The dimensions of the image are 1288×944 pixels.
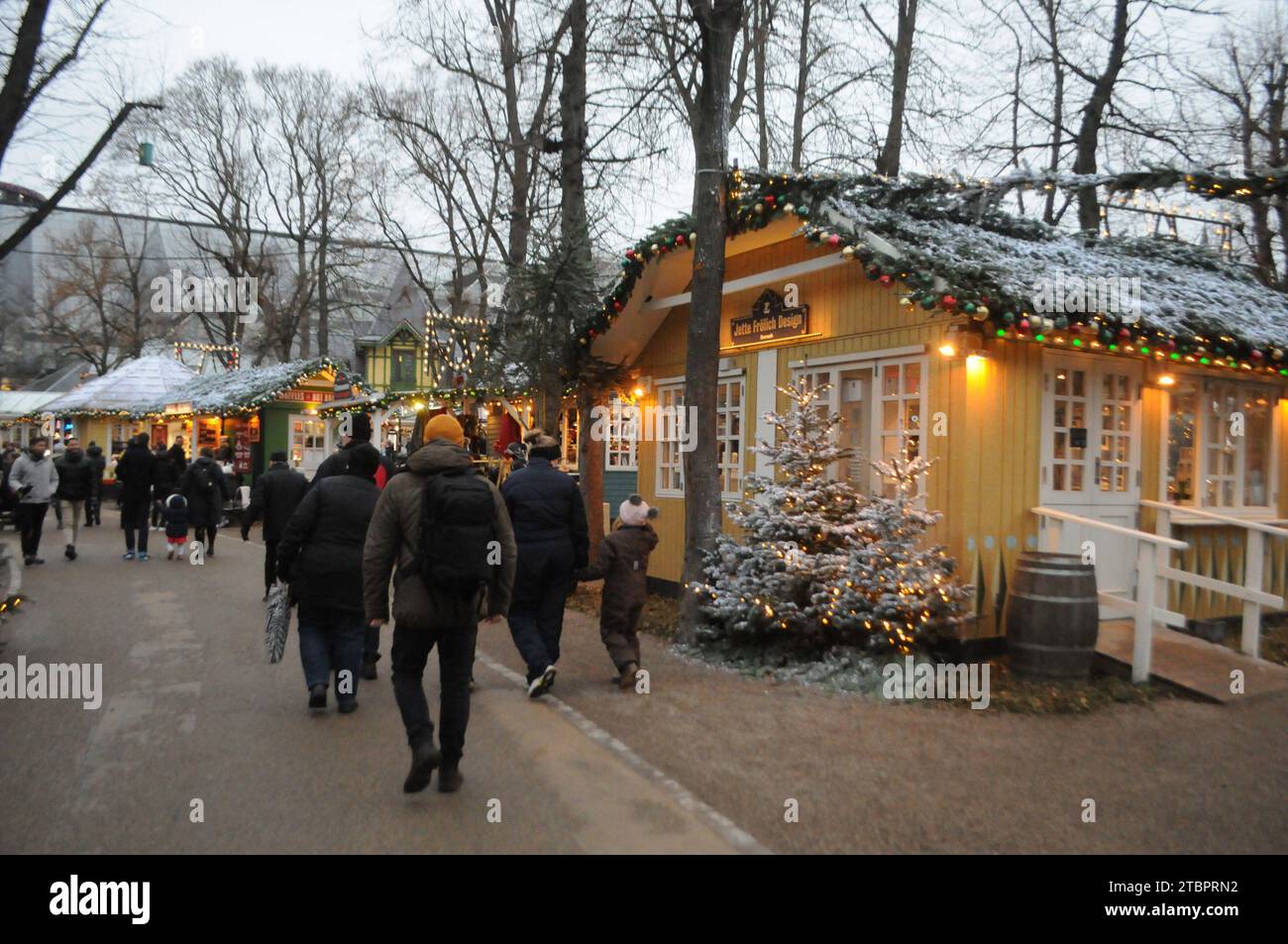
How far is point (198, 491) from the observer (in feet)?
53.9

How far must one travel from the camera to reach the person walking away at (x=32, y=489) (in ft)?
44.9

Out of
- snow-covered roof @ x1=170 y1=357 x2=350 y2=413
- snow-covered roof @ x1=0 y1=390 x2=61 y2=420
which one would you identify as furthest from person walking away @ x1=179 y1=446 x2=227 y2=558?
snow-covered roof @ x1=0 y1=390 x2=61 y2=420

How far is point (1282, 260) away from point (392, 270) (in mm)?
42658

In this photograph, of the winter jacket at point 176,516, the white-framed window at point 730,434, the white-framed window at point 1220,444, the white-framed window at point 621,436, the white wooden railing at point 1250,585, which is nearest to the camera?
the white wooden railing at point 1250,585

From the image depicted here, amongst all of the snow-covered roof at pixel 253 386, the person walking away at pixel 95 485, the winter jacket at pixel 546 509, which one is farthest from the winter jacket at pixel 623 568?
the snow-covered roof at pixel 253 386

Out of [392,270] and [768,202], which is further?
[392,270]

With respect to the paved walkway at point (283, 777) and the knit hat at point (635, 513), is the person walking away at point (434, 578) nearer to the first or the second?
the paved walkway at point (283, 777)

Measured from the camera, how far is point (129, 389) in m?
34.6

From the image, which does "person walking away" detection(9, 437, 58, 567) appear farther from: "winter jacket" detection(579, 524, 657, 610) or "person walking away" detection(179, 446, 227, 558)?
"winter jacket" detection(579, 524, 657, 610)

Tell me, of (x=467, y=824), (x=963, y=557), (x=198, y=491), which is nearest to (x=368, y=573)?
(x=467, y=824)

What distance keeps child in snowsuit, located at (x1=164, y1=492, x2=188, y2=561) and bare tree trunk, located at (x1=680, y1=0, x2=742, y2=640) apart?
10.2 metres

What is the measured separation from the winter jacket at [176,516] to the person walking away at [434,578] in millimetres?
12133

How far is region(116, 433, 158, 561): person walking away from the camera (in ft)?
51.0

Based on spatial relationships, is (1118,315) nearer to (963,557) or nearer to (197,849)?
(963,557)
